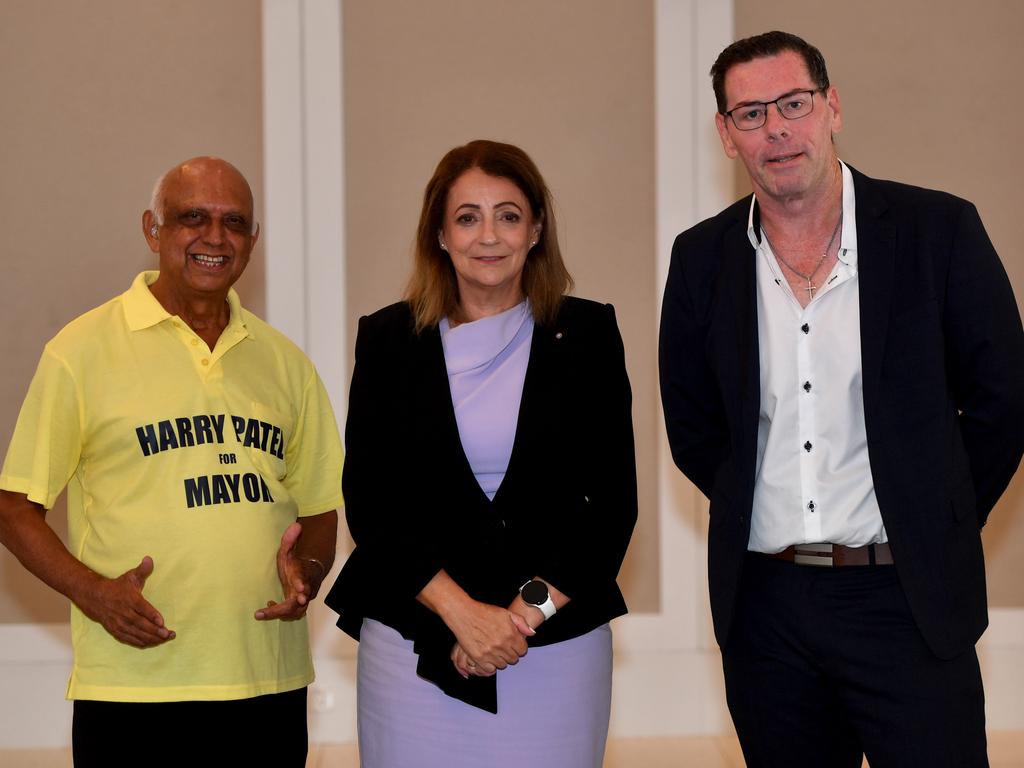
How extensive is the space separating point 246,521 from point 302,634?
1.05 ft

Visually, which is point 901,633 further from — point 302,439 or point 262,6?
point 262,6

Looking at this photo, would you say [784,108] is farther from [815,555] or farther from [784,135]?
[815,555]

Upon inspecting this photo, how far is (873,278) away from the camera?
230 centimetres

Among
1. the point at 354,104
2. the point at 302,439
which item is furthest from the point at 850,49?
the point at 302,439

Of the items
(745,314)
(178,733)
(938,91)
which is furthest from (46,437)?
(938,91)

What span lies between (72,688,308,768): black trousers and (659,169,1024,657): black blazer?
1.00 metres

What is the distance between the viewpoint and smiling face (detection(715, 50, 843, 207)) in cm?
229

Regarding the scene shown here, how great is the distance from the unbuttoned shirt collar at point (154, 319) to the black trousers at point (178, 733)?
2.43 feet

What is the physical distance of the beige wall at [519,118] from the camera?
4828 mm

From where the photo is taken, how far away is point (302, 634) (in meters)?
2.63

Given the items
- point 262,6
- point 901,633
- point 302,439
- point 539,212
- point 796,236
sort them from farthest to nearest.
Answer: point 262,6 < point 302,439 < point 539,212 < point 796,236 < point 901,633

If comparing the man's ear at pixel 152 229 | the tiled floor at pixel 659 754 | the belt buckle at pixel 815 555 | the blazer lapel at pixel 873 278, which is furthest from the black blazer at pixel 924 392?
the tiled floor at pixel 659 754

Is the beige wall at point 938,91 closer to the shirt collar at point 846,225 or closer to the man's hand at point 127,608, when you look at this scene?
the shirt collar at point 846,225

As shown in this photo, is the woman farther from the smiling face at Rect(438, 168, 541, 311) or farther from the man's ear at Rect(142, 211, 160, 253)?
the man's ear at Rect(142, 211, 160, 253)
